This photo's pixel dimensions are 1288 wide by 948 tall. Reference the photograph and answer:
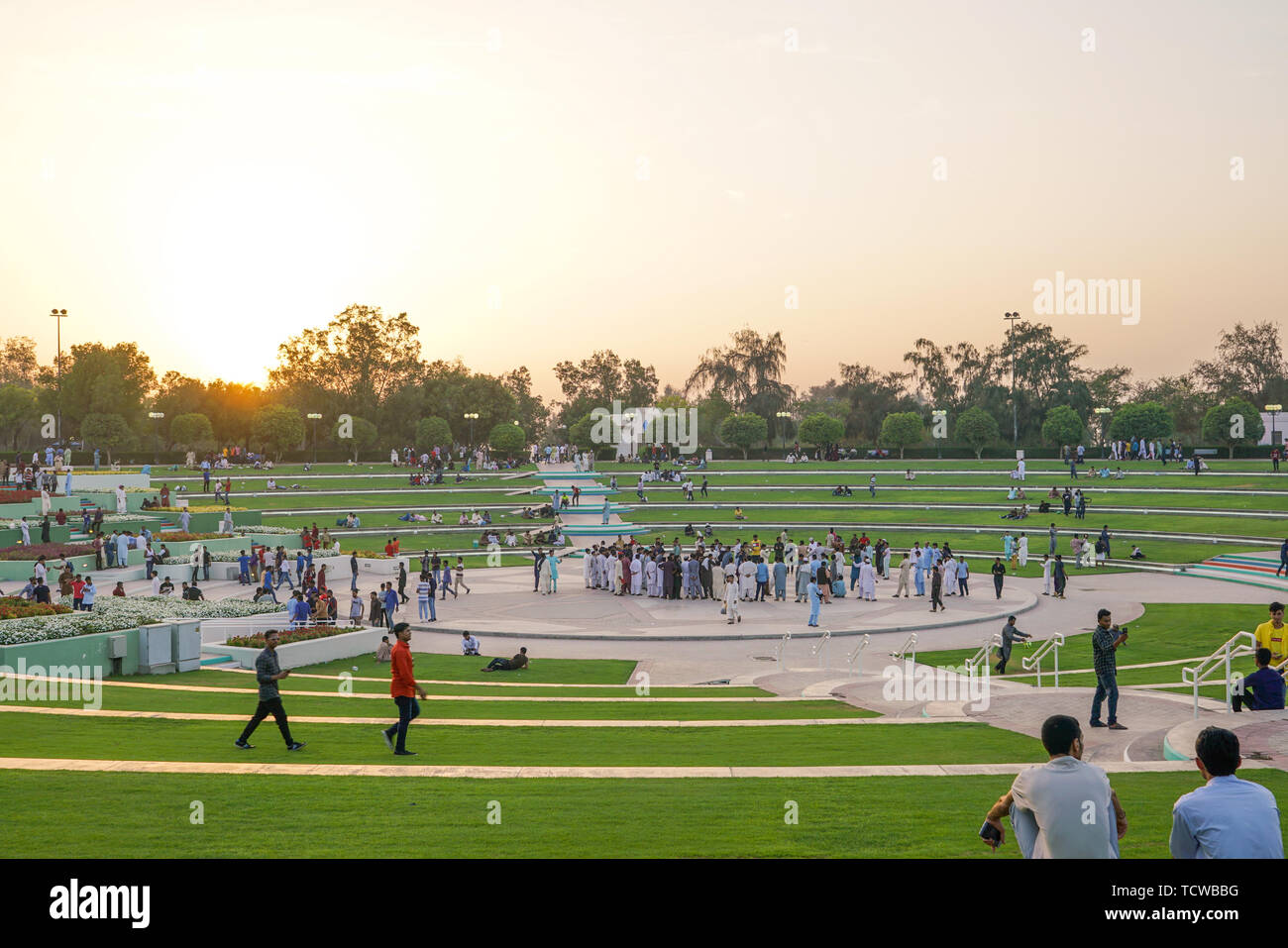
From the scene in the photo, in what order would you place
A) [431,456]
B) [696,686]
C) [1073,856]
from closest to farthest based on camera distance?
[1073,856]
[696,686]
[431,456]

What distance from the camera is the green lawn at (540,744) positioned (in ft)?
35.4

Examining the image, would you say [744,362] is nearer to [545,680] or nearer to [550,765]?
[545,680]

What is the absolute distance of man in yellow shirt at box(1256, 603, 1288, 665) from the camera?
40.6 feet

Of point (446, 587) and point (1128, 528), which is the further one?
point (1128, 528)

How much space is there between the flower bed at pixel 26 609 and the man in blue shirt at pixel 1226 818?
22.7 meters

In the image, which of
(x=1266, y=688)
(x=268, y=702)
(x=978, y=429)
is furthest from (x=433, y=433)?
(x=1266, y=688)

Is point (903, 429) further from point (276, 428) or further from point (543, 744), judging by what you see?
point (543, 744)

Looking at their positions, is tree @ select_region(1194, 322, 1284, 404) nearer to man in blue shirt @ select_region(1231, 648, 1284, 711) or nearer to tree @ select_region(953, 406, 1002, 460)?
tree @ select_region(953, 406, 1002, 460)

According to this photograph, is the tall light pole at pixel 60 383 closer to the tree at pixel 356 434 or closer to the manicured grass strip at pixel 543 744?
the tree at pixel 356 434

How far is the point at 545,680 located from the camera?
19.6 m

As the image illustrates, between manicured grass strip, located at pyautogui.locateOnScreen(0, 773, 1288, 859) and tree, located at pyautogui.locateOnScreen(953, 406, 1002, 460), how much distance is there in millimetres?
71092
